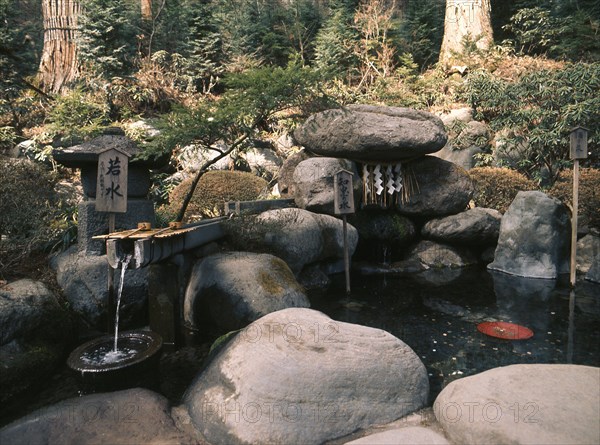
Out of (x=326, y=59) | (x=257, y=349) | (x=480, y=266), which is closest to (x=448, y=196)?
(x=480, y=266)

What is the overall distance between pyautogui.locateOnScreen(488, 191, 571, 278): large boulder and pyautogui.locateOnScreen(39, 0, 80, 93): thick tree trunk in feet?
→ 44.9

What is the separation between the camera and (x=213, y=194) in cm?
902

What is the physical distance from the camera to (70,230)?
21.6 ft

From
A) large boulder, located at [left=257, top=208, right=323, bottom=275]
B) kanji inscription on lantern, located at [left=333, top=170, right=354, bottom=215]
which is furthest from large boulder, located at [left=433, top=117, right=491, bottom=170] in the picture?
large boulder, located at [left=257, top=208, right=323, bottom=275]

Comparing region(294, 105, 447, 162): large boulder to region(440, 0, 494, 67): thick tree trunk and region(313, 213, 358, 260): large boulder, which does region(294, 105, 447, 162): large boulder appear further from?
region(440, 0, 494, 67): thick tree trunk

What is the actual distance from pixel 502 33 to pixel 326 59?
361 inches

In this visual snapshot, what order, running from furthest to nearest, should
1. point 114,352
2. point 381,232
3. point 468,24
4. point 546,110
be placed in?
point 468,24 < point 546,110 < point 381,232 < point 114,352

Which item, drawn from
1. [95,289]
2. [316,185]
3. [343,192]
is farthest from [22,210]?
[316,185]

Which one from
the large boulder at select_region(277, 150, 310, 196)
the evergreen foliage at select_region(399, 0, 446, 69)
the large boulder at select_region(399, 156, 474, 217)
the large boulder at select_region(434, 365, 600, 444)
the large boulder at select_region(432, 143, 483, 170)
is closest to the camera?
the large boulder at select_region(434, 365, 600, 444)

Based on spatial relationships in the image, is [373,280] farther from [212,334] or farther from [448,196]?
[212,334]

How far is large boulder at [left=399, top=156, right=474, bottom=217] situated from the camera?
9516 millimetres

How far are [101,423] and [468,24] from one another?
1907cm

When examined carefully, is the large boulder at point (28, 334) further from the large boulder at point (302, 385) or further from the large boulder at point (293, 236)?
the large boulder at point (293, 236)

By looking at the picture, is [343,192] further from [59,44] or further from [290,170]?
[59,44]
